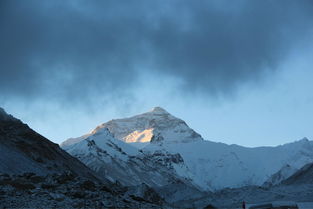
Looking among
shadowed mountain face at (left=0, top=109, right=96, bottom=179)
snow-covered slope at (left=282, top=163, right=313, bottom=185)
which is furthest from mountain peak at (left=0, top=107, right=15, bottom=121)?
snow-covered slope at (left=282, top=163, right=313, bottom=185)

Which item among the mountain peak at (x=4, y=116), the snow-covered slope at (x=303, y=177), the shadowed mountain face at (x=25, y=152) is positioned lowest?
the shadowed mountain face at (x=25, y=152)

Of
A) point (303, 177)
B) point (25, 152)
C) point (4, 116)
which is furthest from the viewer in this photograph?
point (303, 177)

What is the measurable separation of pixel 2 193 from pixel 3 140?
2510 inches

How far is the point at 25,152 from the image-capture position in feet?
342

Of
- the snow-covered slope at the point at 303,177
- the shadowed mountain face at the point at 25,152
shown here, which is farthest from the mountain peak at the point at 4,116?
the snow-covered slope at the point at 303,177

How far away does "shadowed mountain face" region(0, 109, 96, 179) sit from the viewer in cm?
8856

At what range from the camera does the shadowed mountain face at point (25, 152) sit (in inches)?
3487

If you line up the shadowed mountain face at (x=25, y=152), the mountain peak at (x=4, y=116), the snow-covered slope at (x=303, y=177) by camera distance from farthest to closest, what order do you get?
1. the snow-covered slope at (x=303, y=177)
2. the mountain peak at (x=4, y=116)
3. the shadowed mountain face at (x=25, y=152)

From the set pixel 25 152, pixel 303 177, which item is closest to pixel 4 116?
pixel 25 152

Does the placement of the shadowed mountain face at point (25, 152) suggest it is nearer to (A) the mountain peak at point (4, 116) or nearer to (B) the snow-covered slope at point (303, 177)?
(A) the mountain peak at point (4, 116)

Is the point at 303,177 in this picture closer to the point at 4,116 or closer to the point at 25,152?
the point at 4,116

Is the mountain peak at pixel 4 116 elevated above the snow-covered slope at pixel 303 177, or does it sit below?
below

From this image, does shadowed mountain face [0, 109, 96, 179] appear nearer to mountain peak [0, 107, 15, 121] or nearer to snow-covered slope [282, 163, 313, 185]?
mountain peak [0, 107, 15, 121]

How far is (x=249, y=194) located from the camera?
137500mm
